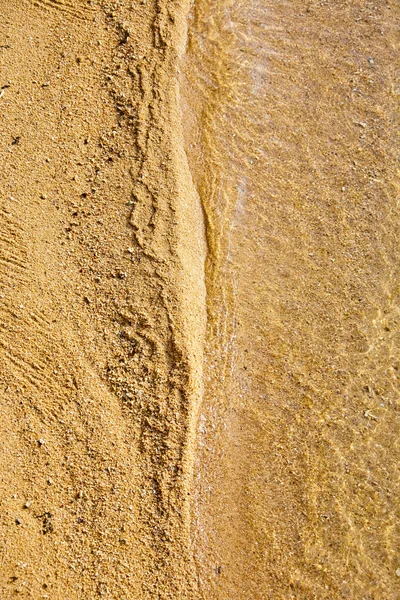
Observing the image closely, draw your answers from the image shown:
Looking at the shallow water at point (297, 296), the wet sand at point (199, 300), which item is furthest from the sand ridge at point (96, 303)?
the shallow water at point (297, 296)

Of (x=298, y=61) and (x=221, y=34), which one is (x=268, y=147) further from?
(x=221, y=34)

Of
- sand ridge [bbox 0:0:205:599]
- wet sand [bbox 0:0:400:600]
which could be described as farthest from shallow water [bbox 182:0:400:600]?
sand ridge [bbox 0:0:205:599]

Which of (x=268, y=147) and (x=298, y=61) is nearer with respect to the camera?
(x=268, y=147)

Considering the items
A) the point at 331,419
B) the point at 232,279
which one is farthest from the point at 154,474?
the point at 232,279

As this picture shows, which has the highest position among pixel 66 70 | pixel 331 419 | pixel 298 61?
pixel 298 61

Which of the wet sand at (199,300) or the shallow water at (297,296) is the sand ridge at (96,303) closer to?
A: the wet sand at (199,300)

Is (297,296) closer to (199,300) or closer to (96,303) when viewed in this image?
(199,300)

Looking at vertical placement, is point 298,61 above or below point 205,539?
above
